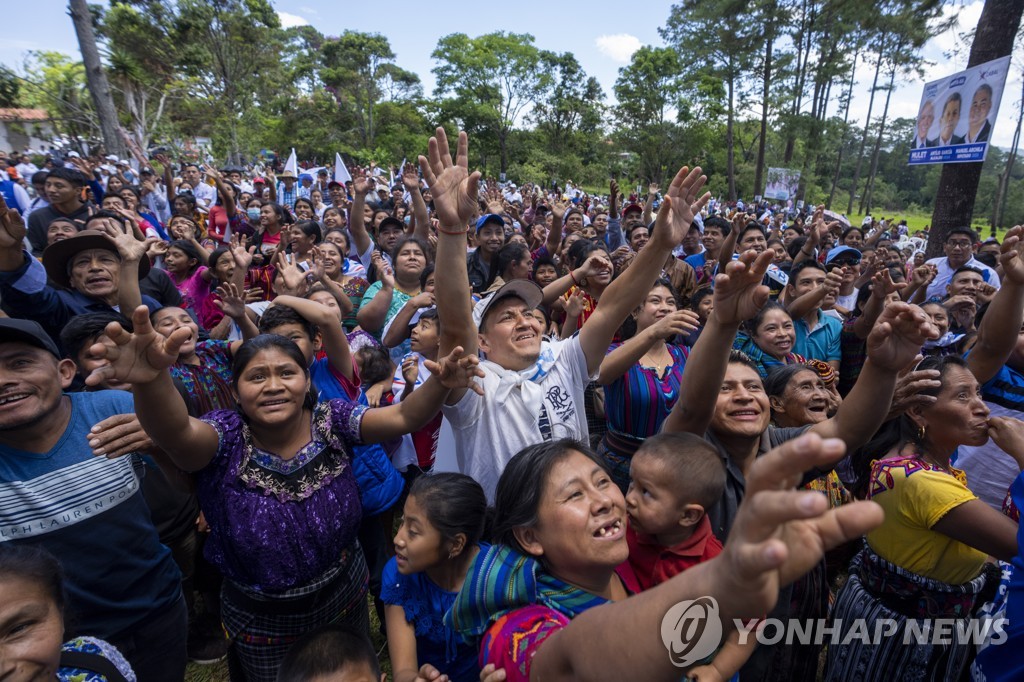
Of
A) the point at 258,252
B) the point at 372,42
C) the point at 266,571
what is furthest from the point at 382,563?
the point at 372,42

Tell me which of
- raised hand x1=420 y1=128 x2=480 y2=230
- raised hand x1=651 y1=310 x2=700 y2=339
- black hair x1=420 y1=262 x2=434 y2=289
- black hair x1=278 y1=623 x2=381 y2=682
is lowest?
black hair x1=278 y1=623 x2=381 y2=682

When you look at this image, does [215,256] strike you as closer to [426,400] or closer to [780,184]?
[426,400]

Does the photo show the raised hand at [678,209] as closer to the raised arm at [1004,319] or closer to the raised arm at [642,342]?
the raised arm at [642,342]

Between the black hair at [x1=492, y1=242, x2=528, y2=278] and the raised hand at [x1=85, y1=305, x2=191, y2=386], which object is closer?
the raised hand at [x1=85, y1=305, x2=191, y2=386]

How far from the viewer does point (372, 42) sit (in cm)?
3634

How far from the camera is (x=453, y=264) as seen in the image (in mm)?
1957

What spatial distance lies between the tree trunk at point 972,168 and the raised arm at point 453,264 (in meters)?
7.78

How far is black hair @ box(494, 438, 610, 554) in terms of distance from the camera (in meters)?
1.41

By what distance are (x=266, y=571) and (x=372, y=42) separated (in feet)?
137

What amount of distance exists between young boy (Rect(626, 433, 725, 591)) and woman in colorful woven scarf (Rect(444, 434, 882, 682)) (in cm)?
17

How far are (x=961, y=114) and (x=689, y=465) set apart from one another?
8162mm

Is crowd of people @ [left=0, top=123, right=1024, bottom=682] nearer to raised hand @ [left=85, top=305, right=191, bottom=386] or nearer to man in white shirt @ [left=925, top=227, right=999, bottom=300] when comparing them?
raised hand @ [left=85, top=305, right=191, bottom=386]

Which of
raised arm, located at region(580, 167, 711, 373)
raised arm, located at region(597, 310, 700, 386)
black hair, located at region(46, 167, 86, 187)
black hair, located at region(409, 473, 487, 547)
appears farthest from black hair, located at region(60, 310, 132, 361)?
black hair, located at region(46, 167, 86, 187)

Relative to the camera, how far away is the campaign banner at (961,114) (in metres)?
6.36
